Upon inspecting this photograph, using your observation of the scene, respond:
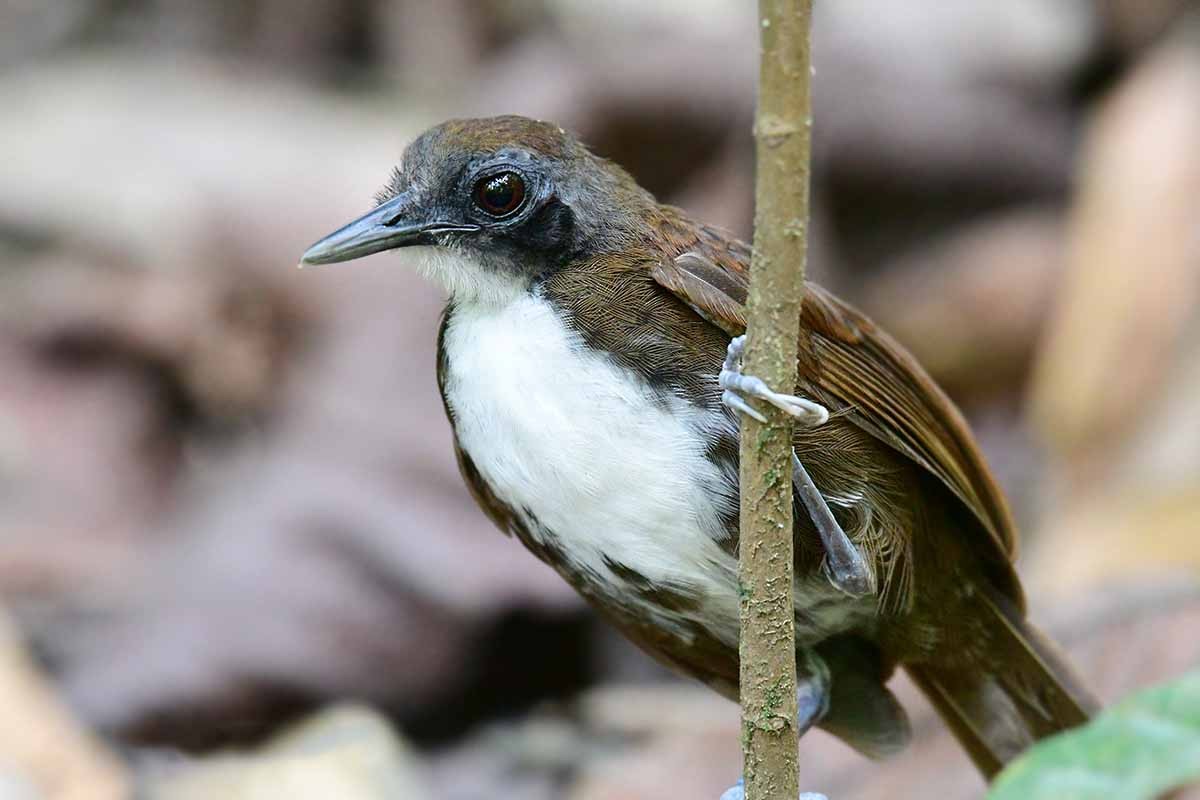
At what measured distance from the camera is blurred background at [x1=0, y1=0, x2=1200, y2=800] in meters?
5.14

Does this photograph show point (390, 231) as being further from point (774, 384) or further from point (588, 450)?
point (774, 384)

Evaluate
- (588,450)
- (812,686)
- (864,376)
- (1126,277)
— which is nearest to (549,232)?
(588,450)

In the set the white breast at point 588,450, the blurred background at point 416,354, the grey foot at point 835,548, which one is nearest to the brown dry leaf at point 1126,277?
the blurred background at point 416,354

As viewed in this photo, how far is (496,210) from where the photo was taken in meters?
3.12

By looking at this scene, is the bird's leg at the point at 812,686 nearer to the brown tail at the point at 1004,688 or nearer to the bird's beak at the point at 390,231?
the brown tail at the point at 1004,688

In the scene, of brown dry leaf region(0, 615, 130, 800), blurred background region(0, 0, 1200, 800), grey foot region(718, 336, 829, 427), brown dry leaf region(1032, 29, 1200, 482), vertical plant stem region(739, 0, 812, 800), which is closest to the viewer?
vertical plant stem region(739, 0, 812, 800)

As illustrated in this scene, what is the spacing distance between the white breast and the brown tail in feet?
2.33

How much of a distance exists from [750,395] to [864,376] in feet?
2.48

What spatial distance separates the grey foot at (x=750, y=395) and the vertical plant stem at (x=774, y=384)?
0.05 ft

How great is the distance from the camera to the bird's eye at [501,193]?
10.2ft

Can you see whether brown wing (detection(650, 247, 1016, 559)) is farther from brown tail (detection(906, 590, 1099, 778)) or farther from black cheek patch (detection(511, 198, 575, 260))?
brown tail (detection(906, 590, 1099, 778))

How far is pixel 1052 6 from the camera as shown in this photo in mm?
8789

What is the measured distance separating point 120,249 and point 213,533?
131 inches

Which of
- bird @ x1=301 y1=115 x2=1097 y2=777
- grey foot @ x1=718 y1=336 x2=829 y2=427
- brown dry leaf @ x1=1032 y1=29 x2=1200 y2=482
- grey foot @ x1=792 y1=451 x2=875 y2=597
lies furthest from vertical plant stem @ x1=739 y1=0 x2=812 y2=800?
brown dry leaf @ x1=1032 y1=29 x2=1200 y2=482
